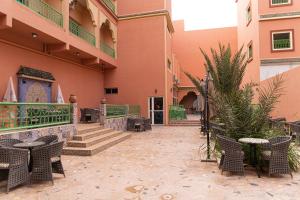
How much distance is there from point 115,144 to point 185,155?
356 cm

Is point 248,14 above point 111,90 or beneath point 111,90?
above

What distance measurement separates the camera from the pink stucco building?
952cm

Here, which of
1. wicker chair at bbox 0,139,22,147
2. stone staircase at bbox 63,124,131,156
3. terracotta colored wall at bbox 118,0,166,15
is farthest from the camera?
terracotta colored wall at bbox 118,0,166,15

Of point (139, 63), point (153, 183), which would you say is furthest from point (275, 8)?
point (153, 183)

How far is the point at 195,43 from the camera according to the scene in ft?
90.0

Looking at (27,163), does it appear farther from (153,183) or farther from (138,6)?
(138,6)

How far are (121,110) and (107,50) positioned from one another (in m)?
4.94

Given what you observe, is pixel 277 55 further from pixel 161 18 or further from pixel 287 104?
pixel 161 18

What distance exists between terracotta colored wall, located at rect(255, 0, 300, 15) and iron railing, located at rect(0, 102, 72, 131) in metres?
13.3

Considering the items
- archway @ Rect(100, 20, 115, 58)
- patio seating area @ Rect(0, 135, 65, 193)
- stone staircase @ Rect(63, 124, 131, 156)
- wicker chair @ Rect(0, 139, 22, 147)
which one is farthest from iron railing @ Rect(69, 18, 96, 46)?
patio seating area @ Rect(0, 135, 65, 193)

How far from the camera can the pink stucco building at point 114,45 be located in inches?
375

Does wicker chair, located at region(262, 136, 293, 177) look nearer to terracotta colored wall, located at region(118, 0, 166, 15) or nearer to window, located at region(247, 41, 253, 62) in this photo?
window, located at region(247, 41, 253, 62)

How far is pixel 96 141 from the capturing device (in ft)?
29.2

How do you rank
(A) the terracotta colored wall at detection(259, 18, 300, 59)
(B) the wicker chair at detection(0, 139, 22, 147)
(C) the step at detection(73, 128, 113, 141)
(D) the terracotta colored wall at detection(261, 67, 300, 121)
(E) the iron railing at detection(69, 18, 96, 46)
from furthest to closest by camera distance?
(A) the terracotta colored wall at detection(259, 18, 300, 59) → (E) the iron railing at detection(69, 18, 96, 46) → (D) the terracotta colored wall at detection(261, 67, 300, 121) → (C) the step at detection(73, 128, 113, 141) → (B) the wicker chair at detection(0, 139, 22, 147)
